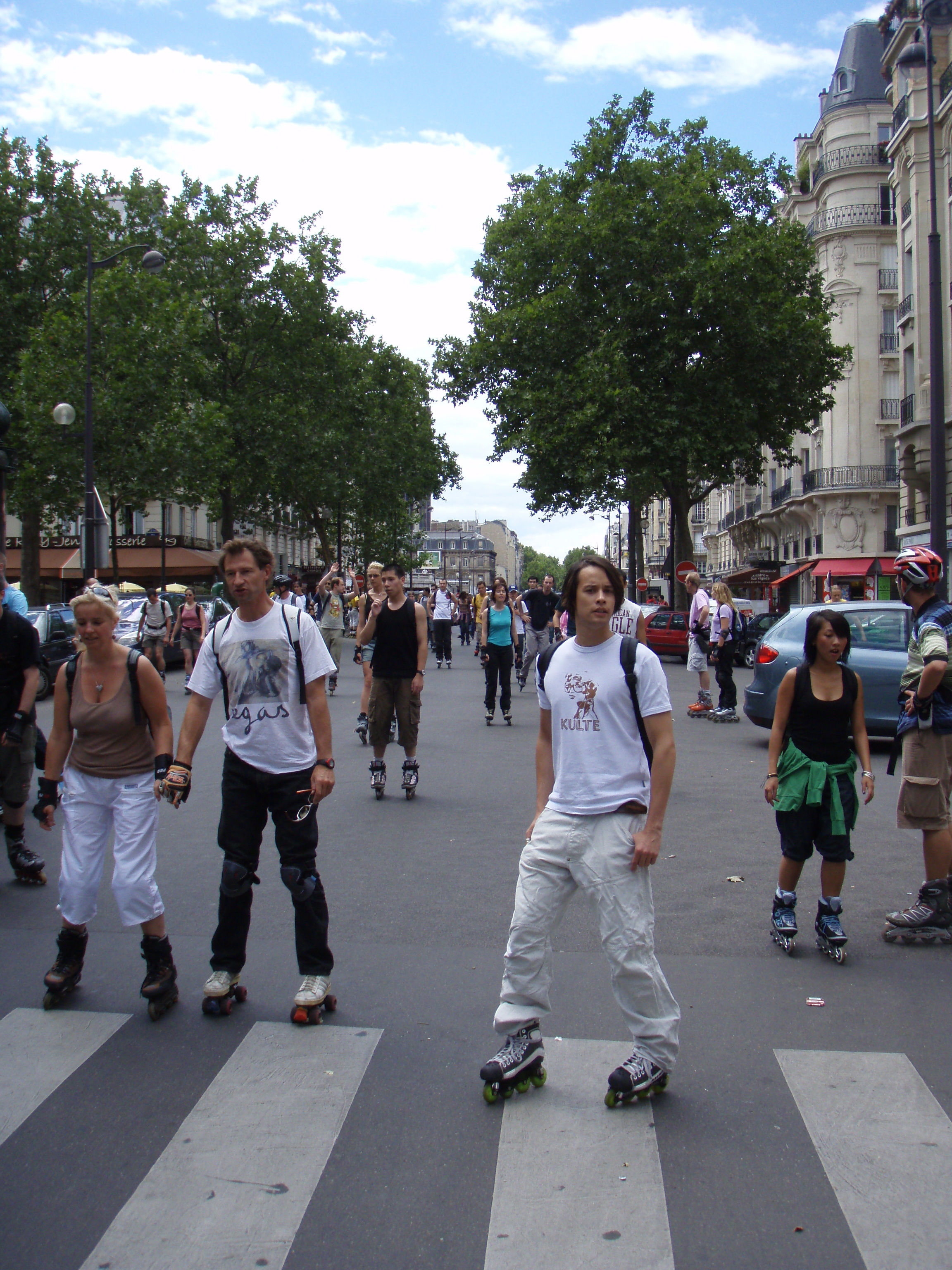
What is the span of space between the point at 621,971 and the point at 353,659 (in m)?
25.4

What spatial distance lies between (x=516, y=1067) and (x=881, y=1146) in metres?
1.10

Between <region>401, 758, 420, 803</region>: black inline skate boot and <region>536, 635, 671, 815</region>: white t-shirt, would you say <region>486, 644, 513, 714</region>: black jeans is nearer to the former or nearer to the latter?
<region>401, 758, 420, 803</region>: black inline skate boot

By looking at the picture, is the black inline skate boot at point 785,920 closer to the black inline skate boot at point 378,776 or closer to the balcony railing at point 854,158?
the black inline skate boot at point 378,776

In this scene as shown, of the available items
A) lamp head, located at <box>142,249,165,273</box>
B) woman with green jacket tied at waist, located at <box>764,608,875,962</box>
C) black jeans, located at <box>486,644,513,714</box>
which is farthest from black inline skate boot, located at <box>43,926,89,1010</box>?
lamp head, located at <box>142,249,165,273</box>

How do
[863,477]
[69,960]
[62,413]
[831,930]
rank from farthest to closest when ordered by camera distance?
[863,477] < [62,413] < [831,930] < [69,960]

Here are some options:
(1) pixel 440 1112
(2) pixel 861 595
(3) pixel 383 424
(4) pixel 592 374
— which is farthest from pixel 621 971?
(3) pixel 383 424

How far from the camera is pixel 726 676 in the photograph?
1548cm

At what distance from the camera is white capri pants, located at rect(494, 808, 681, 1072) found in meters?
3.58

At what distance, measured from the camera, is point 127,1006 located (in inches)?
176

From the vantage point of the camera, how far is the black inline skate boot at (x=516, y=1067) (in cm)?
362

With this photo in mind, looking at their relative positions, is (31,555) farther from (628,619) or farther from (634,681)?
(634,681)

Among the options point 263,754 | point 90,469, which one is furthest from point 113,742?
point 90,469

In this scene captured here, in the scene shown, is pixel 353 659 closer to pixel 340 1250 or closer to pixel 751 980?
pixel 751 980

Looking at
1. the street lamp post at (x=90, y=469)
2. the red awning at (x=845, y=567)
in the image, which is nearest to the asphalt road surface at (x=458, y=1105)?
the street lamp post at (x=90, y=469)
